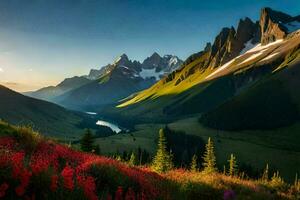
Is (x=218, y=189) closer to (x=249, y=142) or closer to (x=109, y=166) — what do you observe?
(x=109, y=166)

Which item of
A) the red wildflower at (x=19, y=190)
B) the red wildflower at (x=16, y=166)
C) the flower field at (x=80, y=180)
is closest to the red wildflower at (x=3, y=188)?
the flower field at (x=80, y=180)

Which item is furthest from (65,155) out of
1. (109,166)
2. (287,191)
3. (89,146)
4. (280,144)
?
(280,144)

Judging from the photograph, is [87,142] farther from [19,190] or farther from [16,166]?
[19,190]

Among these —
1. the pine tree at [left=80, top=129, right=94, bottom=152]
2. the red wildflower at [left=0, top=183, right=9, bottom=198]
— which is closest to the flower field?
the red wildflower at [left=0, top=183, right=9, bottom=198]

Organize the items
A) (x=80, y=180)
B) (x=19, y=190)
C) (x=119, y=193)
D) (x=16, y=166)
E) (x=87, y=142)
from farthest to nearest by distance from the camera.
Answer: (x=87, y=142) < (x=119, y=193) < (x=80, y=180) < (x=16, y=166) < (x=19, y=190)

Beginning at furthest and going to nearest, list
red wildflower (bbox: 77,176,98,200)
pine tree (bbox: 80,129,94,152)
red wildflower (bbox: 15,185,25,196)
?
pine tree (bbox: 80,129,94,152) < red wildflower (bbox: 77,176,98,200) < red wildflower (bbox: 15,185,25,196)

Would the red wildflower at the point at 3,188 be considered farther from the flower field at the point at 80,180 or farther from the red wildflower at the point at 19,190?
the red wildflower at the point at 19,190

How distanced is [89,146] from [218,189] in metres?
44.7

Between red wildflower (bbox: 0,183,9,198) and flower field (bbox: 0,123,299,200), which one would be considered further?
flower field (bbox: 0,123,299,200)

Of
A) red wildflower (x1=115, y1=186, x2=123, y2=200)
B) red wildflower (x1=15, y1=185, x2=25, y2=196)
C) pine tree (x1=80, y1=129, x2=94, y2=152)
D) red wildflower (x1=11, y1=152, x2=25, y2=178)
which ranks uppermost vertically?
red wildflower (x1=11, y1=152, x2=25, y2=178)

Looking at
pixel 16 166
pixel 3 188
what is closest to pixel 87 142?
pixel 16 166

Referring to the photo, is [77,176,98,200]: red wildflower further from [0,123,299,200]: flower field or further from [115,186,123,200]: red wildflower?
[115,186,123,200]: red wildflower

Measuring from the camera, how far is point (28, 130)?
1612 centimetres

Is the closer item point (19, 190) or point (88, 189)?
point (19, 190)
